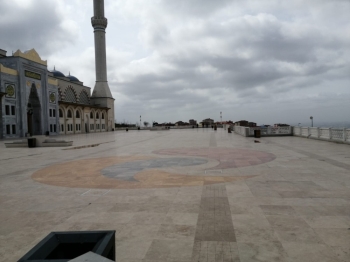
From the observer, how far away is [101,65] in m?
65.5

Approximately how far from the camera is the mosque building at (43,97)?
40.0 meters

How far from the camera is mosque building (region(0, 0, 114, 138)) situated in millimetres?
39969

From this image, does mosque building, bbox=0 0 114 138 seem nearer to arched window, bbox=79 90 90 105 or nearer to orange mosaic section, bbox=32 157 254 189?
arched window, bbox=79 90 90 105

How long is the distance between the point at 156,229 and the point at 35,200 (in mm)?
3712

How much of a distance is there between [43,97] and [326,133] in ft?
143

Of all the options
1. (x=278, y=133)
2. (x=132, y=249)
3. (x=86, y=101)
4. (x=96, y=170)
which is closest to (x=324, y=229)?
(x=132, y=249)

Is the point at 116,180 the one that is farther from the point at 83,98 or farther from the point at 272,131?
the point at 83,98

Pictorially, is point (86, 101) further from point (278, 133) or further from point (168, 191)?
point (168, 191)

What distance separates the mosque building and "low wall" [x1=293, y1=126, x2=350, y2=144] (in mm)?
37818

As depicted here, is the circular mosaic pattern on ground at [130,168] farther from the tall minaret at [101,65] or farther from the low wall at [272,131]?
the tall minaret at [101,65]

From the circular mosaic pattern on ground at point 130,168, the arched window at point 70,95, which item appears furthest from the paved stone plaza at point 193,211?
the arched window at point 70,95

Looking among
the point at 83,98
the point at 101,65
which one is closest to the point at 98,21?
the point at 101,65

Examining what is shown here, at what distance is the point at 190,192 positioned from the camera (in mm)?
7031

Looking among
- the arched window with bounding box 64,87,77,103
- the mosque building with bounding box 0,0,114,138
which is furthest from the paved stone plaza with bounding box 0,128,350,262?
the arched window with bounding box 64,87,77,103
